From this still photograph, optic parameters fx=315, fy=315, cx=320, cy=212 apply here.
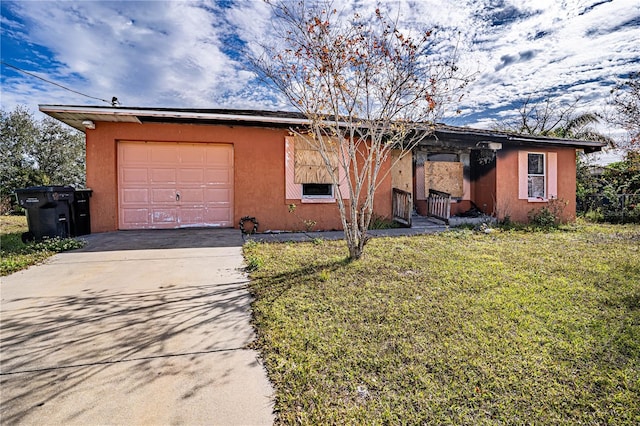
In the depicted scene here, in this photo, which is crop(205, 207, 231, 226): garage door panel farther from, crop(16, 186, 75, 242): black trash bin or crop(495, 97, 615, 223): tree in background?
crop(495, 97, 615, 223): tree in background

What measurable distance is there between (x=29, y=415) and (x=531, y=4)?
905cm

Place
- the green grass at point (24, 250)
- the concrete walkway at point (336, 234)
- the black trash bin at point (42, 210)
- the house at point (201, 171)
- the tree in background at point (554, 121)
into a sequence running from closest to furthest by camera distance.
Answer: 1. the green grass at point (24, 250)
2. the black trash bin at point (42, 210)
3. the concrete walkway at point (336, 234)
4. the house at point (201, 171)
5. the tree in background at point (554, 121)

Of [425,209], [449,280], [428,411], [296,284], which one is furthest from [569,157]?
[428,411]

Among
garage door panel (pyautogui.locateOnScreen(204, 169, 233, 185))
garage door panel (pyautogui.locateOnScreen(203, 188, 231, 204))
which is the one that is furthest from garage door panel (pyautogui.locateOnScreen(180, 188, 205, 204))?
garage door panel (pyautogui.locateOnScreen(204, 169, 233, 185))

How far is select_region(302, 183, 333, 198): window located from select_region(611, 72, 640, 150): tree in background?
9.67 meters

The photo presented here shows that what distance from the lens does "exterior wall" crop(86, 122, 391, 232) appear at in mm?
7680

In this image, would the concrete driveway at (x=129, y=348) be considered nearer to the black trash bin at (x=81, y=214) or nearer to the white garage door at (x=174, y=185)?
the black trash bin at (x=81, y=214)

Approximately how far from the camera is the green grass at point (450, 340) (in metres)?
1.83

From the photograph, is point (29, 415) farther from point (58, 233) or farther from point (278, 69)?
point (58, 233)

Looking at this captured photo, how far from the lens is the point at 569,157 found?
11.0 m

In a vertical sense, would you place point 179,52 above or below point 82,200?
above

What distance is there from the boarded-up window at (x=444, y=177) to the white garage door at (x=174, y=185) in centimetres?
647

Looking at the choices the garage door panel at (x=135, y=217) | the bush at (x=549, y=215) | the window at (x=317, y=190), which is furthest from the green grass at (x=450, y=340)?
the bush at (x=549, y=215)

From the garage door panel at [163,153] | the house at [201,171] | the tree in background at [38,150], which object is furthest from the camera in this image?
the tree in background at [38,150]
